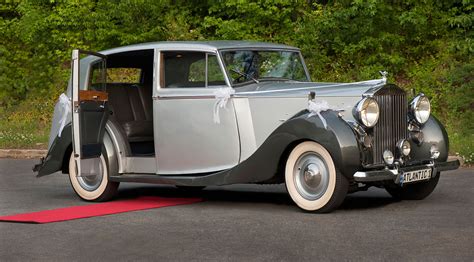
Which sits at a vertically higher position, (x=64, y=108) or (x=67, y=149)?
(x=64, y=108)

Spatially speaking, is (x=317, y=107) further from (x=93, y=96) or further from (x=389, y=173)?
(x=93, y=96)

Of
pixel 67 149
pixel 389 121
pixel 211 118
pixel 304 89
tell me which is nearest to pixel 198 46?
pixel 211 118

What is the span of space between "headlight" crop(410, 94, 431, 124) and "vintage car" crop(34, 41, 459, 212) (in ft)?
0.04

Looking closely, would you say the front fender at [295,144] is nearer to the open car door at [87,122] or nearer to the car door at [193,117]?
the car door at [193,117]

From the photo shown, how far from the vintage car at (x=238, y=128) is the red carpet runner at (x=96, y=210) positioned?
0.30 meters

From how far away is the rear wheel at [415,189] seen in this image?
31.3 ft

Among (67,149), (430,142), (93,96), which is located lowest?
(67,149)

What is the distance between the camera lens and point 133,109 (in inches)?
417

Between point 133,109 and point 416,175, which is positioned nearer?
point 416,175

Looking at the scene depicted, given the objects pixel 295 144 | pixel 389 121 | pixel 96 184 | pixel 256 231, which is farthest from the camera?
pixel 96 184

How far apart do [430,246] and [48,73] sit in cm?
1925

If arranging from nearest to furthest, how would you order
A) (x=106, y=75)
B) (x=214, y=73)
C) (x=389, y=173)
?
1. (x=389, y=173)
2. (x=214, y=73)
3. (x=106, y=75)

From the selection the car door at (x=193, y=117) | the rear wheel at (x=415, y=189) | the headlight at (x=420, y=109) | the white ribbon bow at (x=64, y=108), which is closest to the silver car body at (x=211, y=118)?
the car door at (x=193, y=117)

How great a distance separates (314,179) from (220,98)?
1416mm
